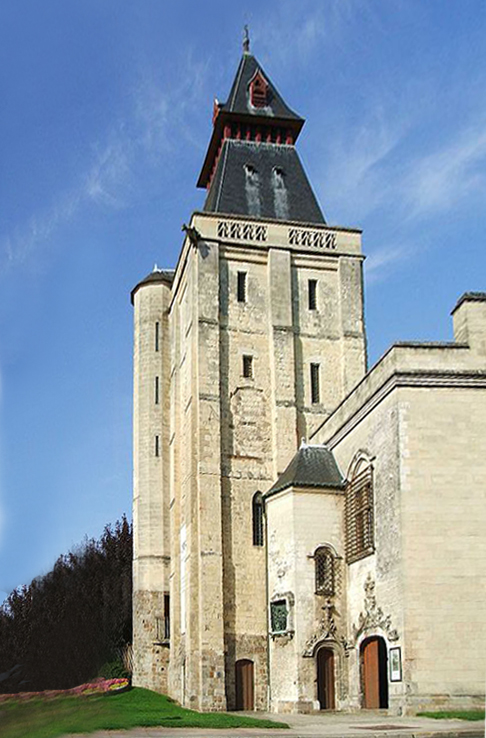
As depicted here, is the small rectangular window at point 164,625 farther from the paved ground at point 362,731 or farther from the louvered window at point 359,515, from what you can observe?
the paved ground at point 362,731

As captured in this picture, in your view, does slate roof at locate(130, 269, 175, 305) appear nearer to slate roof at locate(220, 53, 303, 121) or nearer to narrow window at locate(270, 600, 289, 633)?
slate roof at locate(220, 53, 303, 121)

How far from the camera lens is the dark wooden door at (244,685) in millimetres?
35659

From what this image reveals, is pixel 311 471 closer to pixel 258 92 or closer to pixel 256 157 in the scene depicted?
pixel 256 157

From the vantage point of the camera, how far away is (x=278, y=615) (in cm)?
3381

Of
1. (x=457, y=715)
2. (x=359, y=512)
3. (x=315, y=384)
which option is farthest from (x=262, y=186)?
A: (x=457, y=715)

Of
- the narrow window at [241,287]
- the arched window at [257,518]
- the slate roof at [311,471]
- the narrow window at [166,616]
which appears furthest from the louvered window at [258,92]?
the narrow window at [166,616]

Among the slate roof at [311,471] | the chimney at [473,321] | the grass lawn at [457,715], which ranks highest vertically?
the chimney at [473,321]

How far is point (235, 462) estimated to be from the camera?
127 feet

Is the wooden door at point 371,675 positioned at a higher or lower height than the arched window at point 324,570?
lower

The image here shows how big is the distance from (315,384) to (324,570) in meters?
10.4

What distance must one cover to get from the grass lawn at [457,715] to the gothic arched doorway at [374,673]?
5.28 metres

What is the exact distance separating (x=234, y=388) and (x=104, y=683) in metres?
35.0

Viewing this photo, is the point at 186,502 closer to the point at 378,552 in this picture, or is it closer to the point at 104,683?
the point at 378,552

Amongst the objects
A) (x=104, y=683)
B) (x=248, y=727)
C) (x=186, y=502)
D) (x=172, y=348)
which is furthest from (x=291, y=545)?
(x=104, y=683)
